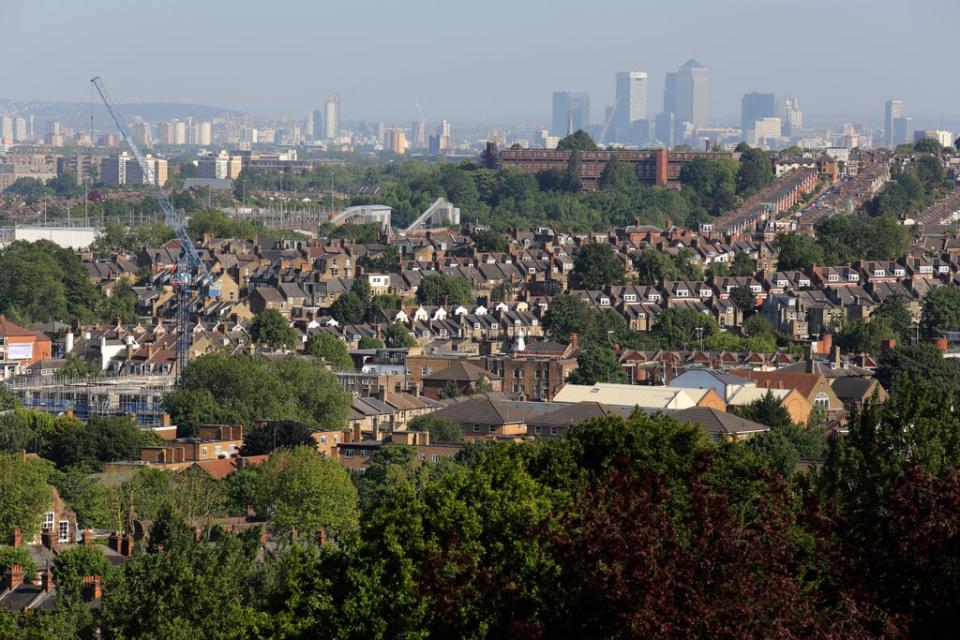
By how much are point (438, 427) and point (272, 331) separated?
16273mm

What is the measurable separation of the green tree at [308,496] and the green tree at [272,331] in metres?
21.2

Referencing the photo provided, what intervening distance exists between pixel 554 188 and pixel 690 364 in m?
63.5

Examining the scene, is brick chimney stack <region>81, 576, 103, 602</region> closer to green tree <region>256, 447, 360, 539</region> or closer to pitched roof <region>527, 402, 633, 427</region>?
green tree <region>256, 447, 360, 539</region>

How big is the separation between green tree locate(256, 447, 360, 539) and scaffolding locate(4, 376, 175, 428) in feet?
26.1

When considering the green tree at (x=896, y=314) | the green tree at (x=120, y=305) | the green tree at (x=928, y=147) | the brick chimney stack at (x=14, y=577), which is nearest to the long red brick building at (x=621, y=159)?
the green tree at (x=928, y=147)

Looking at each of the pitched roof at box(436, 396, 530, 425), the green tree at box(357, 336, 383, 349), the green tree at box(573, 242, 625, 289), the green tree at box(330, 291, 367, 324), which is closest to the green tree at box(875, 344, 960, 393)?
the pitched roof at box(436, 396, 530, 425)

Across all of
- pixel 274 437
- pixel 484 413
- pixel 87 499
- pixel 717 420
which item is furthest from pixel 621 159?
pixel 87 499

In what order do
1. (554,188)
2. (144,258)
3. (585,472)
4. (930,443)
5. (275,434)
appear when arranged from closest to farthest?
(585,472) < (930,443) < (275,434) < (144,258) < (554,188)

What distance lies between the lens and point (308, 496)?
28641mm

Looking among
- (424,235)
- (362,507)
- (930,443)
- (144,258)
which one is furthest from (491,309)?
(930,443)

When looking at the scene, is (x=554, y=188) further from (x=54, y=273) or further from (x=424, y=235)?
(x=54, y=273)

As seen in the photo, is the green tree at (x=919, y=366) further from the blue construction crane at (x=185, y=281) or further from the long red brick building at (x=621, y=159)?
the long red brick building at (x=621, y=159)

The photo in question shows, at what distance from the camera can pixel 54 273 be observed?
64.0 metres

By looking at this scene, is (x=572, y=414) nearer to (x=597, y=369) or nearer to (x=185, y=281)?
(x=597, y=369)
